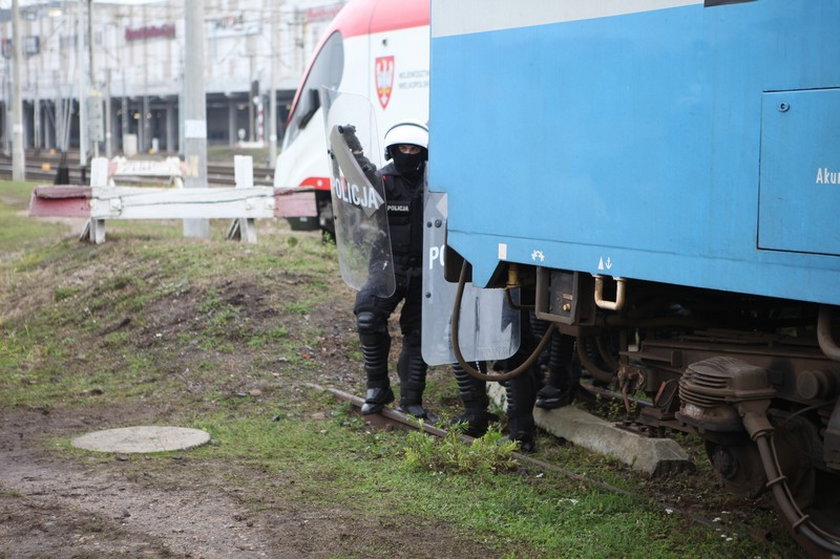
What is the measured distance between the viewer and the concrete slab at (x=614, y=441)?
22.2 ft

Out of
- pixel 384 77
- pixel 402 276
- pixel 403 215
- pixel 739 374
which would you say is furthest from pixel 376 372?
pixel 384 77

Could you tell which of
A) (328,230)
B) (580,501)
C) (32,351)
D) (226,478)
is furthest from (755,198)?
(328,230)

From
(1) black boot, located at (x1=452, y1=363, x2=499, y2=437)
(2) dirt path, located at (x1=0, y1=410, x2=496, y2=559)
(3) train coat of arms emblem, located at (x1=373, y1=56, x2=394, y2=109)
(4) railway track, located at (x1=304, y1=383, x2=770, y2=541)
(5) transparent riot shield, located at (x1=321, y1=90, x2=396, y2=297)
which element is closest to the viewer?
(2) dirt path, located at (x1=0, y1=410, x2=496, y2=559)

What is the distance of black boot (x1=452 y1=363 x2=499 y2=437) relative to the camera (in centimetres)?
780

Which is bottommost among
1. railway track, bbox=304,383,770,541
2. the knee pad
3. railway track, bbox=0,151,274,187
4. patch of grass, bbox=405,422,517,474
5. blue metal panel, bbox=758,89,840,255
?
railway track, bbox=304,383,770,541

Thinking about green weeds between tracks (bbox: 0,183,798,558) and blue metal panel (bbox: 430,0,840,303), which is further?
green weeds between tracks (bbox: 0,183,798,558)

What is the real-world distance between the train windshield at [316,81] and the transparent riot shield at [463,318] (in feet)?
26.9

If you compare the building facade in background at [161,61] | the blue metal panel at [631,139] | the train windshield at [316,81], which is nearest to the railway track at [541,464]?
the blue metal panel at [631,139]

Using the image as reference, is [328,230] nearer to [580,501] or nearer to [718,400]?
[580,501]

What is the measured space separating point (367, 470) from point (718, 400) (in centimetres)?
259

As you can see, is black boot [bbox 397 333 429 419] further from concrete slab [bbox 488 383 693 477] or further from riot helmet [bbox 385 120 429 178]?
riot helmet [bbox 385 120 429 178]

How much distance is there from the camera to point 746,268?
4.50 m

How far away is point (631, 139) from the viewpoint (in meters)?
5.05

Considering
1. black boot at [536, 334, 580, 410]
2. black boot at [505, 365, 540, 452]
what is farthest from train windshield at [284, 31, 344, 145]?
black boot at [505, 365, 540, 452]
